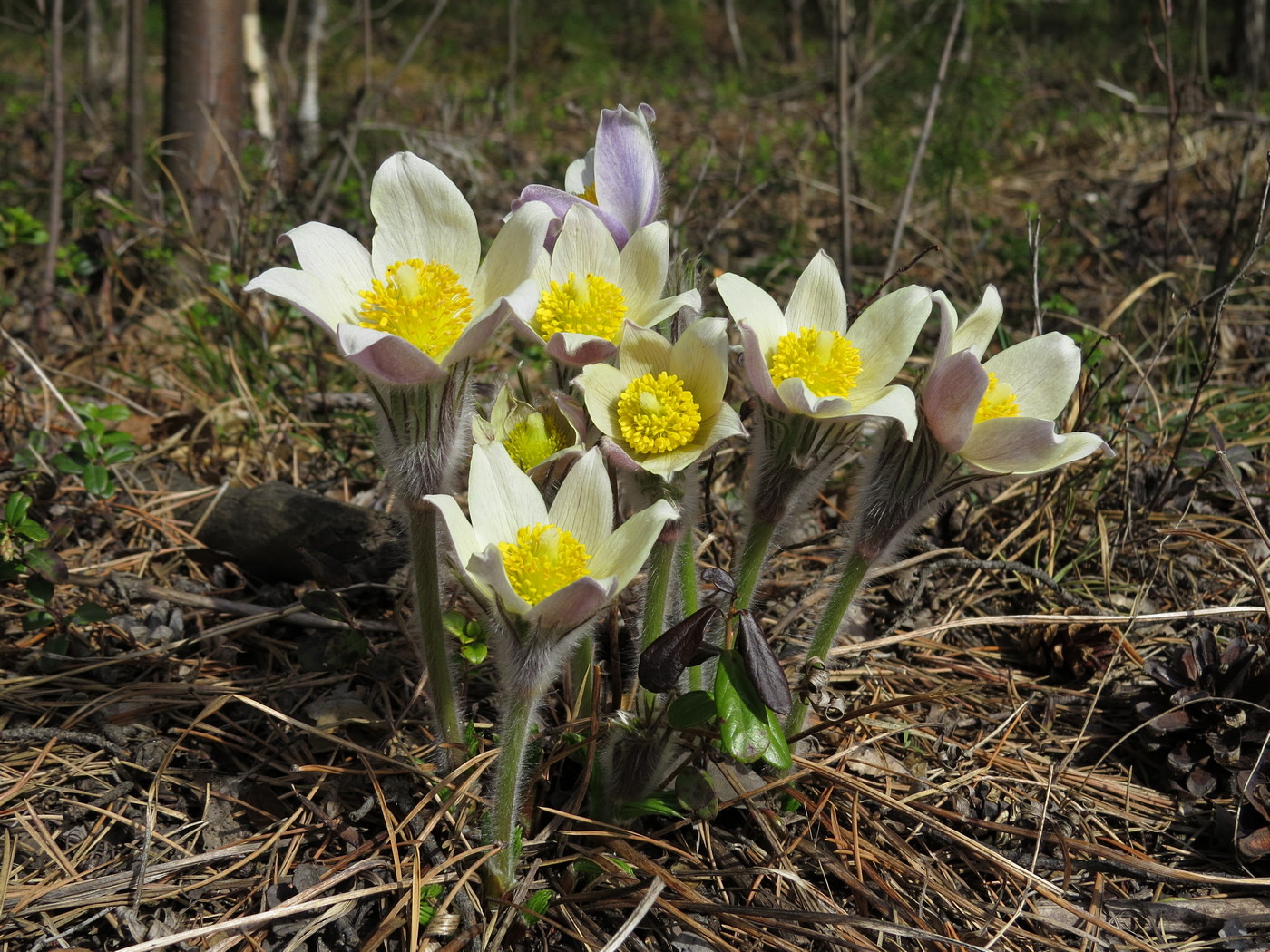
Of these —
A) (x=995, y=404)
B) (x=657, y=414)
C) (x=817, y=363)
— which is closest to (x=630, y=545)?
(x=657, y=414)

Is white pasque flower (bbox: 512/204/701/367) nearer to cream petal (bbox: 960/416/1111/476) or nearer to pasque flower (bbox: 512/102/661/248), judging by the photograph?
pasque flower (bbox: 512/102/661/248)

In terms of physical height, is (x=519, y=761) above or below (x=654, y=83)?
below

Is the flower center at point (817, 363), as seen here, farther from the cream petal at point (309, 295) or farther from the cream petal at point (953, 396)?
the cream petal at point (309, 295)

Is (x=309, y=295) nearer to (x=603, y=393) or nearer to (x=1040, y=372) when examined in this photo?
(x=603, y=393)

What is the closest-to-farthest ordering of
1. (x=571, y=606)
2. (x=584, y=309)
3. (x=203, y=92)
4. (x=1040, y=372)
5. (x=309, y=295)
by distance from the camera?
(x=571, y=606)
(x=309, y=295)
(x=584, y=309)
(x=1040, y=372)
(x=203, y=92)

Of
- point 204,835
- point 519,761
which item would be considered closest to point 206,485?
point 204,835

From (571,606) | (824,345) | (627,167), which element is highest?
(627,167)

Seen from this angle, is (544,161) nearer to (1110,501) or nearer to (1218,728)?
(1110,501)
